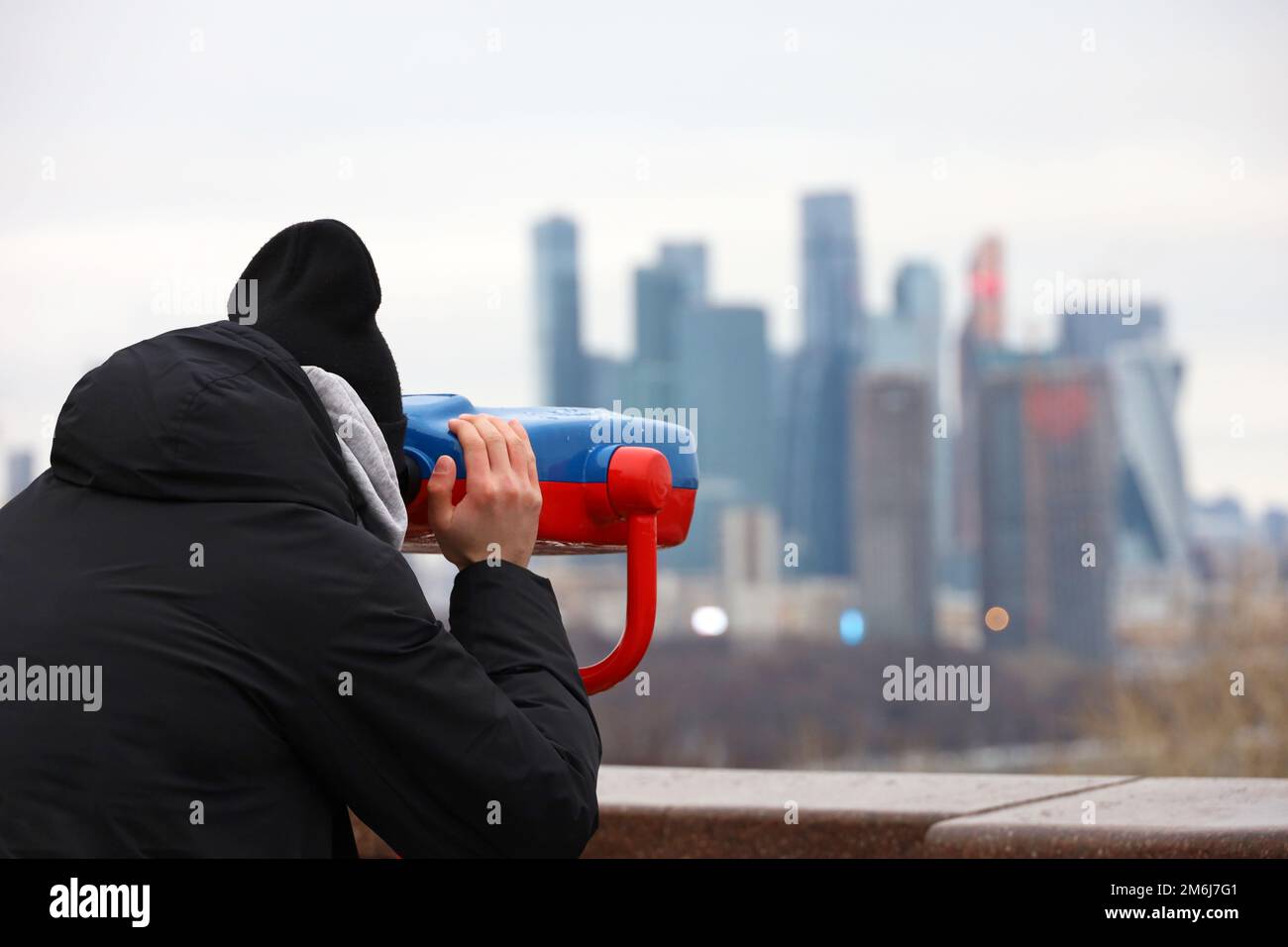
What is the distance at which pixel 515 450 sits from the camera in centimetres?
203

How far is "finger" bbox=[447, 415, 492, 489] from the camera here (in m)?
1.99

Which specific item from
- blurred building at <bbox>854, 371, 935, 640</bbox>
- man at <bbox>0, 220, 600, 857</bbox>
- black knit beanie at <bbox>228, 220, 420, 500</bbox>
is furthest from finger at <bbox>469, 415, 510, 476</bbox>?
blurred building at <bbox>854, 371, 935, 640</bbox>

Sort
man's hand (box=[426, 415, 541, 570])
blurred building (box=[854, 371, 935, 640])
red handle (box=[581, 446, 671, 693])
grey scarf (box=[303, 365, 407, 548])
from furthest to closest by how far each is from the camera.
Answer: blurred building (box=[854, 371, 935, 640]), red handle (box=[581, 446, 671, 693]), man's hand (box=[426, 415, 541, 570]), grey scarf (box=[303, 365, 407, 548])

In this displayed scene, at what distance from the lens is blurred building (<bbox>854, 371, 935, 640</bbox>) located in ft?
298

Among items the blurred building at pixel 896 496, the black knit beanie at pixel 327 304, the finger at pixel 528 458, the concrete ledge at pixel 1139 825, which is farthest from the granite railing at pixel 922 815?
the blurred building at pixel 896 496

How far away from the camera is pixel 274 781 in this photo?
165 centimetres

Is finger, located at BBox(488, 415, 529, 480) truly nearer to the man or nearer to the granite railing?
the man

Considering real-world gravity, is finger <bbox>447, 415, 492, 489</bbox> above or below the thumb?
above

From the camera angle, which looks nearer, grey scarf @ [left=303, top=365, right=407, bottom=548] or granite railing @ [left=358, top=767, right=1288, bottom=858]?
grey scarf @ [left=303, top=365, right=407, bottom=548]

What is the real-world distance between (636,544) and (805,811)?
1.42m

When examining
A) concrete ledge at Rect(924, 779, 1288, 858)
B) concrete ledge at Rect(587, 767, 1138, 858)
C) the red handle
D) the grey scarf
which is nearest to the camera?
the grey scarf

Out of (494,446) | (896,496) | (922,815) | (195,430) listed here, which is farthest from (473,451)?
(896,496)
